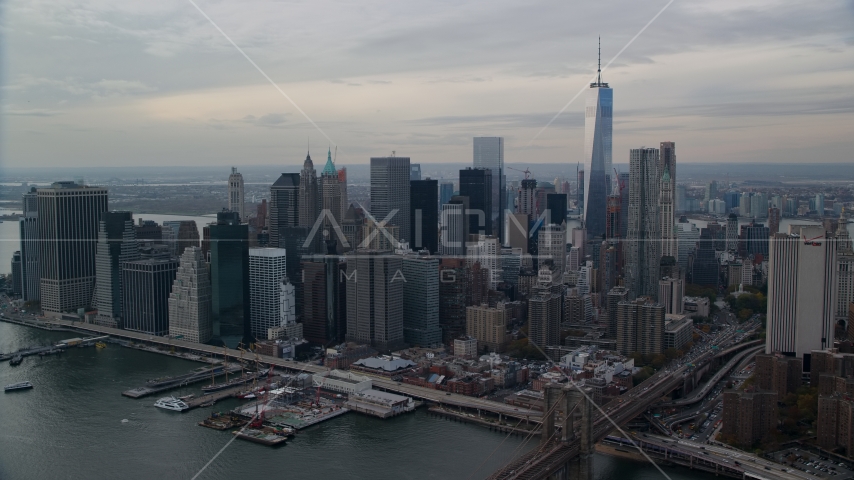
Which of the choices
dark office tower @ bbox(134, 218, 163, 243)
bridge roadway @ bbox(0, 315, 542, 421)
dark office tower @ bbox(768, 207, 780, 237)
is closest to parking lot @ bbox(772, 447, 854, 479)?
bridge roadway @ bbox(0, 315, 542, 421)

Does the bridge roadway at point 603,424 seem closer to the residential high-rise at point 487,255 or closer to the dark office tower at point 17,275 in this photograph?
the residential high-rise at point 487,255

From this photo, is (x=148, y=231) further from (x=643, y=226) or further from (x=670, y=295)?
(x=643, y=226)

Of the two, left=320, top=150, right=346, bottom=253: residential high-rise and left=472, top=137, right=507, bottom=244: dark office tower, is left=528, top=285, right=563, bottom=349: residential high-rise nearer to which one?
left=320, top=150, right=346, bottom=253: residential high-rise

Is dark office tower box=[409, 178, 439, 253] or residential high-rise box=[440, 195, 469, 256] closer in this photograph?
residential high-rise box=[440, 195, 469, 256]

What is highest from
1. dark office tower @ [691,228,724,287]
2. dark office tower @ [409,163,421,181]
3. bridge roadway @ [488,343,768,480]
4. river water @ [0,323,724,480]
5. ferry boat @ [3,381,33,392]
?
dark office tower @ [409,163,421,181]

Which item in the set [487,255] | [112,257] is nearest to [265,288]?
[112,257]

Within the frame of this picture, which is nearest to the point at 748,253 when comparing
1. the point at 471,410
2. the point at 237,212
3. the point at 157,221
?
the point at 471,410
